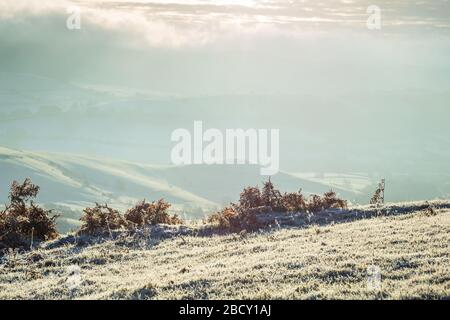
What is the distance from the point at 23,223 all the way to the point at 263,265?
50.3ft

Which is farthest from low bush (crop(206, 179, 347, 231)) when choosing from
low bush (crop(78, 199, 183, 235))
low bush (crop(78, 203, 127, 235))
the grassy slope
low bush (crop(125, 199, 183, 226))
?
low bush (crop(78, 203, 127, 235))

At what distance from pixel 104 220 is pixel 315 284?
636 inches

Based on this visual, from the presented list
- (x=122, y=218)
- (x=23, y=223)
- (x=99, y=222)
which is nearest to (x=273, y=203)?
(x=122, y=218)

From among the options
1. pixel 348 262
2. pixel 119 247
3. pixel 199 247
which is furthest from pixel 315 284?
pixel 119 247

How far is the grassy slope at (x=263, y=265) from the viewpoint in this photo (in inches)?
671

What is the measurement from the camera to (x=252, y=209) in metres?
31.9

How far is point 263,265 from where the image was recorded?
797 inches

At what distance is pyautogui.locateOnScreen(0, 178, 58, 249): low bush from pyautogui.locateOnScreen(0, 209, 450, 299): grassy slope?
108 inches

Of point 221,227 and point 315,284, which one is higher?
point 221,227

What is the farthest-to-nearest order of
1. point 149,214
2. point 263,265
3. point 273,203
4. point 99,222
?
point 273,203 → point 149,214 → point 99,222 → point 263,265

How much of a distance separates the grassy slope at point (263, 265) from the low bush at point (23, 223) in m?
2.75

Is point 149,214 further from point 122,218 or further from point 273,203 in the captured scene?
point 273,203

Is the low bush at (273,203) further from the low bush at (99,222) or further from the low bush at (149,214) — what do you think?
the low bush at (99,222)
